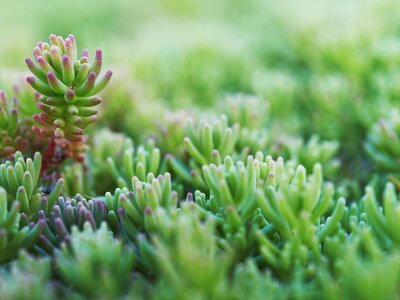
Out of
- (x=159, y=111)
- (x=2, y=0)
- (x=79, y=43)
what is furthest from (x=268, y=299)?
(x=2, y=0)

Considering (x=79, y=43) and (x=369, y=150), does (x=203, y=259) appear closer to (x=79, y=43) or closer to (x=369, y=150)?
(x=369, y=150)

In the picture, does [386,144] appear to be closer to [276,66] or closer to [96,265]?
[96,265]

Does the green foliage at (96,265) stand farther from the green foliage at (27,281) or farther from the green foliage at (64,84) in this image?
the green foliage at (64,84)

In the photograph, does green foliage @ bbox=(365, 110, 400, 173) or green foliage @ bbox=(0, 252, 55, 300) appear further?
green foliage @ bbox=(365, 110, 400, 173)

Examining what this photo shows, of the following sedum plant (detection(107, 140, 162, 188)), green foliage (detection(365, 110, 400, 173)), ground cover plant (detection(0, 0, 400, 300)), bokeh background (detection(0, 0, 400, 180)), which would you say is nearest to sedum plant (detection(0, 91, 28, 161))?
ground cover plant (detection(0, 0, 400, 300))

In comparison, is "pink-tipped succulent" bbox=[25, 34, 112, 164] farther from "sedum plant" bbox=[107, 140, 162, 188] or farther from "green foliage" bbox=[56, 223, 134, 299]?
"green foliage" bbox=[56, 223, 134, 299]

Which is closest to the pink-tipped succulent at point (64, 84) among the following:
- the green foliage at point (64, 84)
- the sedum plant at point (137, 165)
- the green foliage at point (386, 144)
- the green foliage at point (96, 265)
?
the green foliage at point (64, 84)

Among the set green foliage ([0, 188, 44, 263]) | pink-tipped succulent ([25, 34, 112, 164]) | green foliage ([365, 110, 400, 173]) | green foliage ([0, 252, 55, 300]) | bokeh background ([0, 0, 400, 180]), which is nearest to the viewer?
green foliage ([0, 252, 55, 300])

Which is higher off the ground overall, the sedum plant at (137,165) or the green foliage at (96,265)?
the sedum plant at (137,165)

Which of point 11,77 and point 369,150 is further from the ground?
point 11,77
